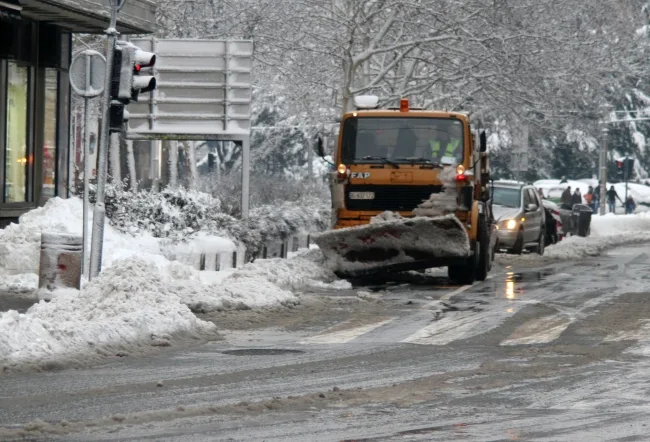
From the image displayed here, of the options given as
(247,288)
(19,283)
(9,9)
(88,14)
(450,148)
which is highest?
(88,14)

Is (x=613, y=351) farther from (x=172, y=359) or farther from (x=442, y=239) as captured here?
(x=442, y=239)

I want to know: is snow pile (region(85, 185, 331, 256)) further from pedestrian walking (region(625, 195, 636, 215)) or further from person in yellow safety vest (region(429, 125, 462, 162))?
pedestrian walking (region(625, 195, 636, 215))

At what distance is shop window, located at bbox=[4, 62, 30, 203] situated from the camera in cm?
2253

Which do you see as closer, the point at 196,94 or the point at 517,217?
the point at 196,94

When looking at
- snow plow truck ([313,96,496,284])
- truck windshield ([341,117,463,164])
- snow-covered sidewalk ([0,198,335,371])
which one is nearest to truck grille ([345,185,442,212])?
snow plow truck ([313,96,496,284])

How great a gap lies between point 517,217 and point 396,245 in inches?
373

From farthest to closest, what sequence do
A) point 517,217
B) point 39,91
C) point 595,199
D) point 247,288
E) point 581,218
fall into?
point 595,199 < point 581,218 < point 517,217 < point 39,91 < point 247,288

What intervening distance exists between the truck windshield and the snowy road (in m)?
4.73

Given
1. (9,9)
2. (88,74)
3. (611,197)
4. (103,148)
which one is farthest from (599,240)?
(611,197)

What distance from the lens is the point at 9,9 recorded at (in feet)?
63.5

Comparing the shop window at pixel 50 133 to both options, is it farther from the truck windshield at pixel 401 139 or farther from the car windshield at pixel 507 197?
the car windshield at pixel 507 197

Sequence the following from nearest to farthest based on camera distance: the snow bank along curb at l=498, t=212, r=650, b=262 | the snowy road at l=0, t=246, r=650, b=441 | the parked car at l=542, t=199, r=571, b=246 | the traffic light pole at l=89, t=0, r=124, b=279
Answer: the snowy road at l=0, t=246, r=650, b=441
the traffic light pole at l=89, t=0, r=124, b=279
the snow bank along curb at l=498, t=212, r=650, b=262
the parked car at l=542, t=199, r=571, b=246

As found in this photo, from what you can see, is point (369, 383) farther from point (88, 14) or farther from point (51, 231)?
point (88, 14)

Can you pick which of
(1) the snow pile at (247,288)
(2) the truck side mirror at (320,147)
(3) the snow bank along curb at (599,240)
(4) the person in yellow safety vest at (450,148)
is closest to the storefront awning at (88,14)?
(2) the truck side mirror at (320,147)
